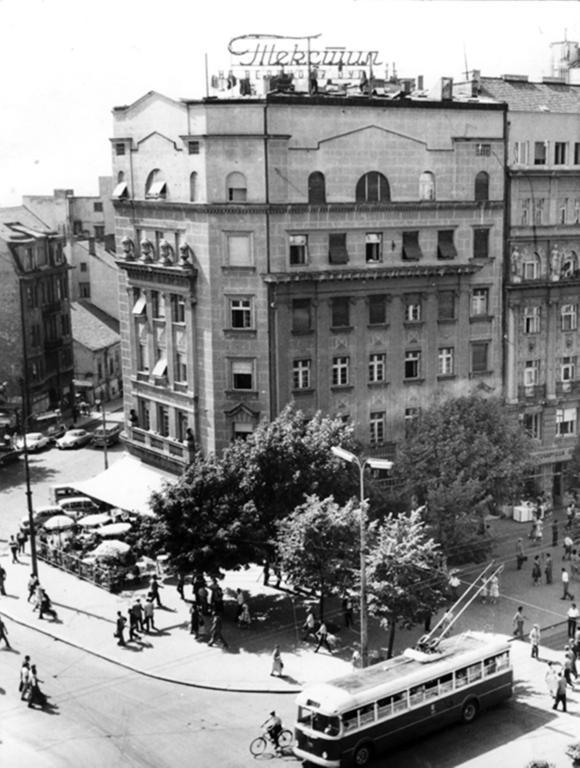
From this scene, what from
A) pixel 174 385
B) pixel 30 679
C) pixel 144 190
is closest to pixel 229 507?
pixel 30 679

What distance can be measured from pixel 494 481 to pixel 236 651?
19033 millimetres

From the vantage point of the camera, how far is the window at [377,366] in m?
64.8

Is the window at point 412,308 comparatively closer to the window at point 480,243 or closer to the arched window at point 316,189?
the window at point 480,243

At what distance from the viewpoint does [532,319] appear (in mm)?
70625

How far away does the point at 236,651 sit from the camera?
48.4 m

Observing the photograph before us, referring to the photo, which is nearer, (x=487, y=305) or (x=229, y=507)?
(x=229, y=507)

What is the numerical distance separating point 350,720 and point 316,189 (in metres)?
32.8

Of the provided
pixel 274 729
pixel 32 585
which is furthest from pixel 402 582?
pixel 32 585

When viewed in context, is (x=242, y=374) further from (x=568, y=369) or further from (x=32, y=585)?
(x=568, y=369)

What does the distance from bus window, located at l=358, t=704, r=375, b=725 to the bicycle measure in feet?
10.1

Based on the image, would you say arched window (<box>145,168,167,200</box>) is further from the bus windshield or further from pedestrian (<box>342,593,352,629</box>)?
the bus windshield

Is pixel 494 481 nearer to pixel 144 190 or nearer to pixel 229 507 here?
pixel 229 507

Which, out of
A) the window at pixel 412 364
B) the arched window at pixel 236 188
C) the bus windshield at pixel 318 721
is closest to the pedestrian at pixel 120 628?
the bus windshield at pixel 318 721

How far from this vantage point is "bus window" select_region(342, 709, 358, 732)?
122 ft
